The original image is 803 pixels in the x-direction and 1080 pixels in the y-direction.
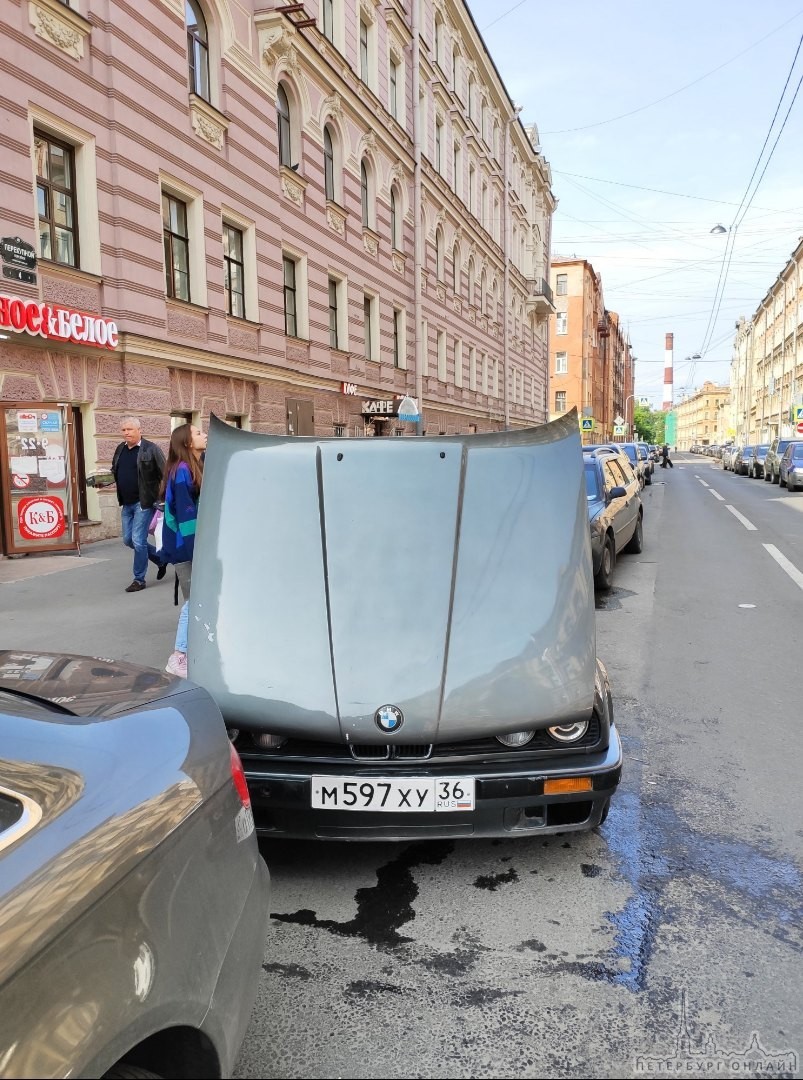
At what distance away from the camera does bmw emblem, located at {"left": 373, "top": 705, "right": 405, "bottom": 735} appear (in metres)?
2.82

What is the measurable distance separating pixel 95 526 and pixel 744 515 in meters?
14.0

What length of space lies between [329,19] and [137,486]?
17.5 meters

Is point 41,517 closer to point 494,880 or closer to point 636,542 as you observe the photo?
point 636,542

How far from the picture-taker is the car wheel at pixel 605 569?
867cm

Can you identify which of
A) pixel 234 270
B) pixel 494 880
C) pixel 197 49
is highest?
pixel 197 49

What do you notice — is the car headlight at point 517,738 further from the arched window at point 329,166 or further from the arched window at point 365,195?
the arched window at point 365,195

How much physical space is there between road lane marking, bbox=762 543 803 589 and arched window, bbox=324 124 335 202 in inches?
578

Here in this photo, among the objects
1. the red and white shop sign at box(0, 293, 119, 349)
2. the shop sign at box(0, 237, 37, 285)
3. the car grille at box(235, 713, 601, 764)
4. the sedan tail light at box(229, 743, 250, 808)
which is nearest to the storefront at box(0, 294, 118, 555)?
the red and white shop sign at box(0, 293, 119, 349)

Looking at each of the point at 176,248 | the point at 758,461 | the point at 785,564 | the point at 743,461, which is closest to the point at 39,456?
the point at 176,248

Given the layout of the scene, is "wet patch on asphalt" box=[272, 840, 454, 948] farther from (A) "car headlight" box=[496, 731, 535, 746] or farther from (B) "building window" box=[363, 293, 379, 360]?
(B) "building window" box=[363, 293, 379, 360]

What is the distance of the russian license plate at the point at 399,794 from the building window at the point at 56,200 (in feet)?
37.2

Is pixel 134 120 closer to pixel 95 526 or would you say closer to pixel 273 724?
pixel 95 526

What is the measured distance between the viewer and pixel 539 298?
49.5m

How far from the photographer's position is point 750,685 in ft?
18.0
